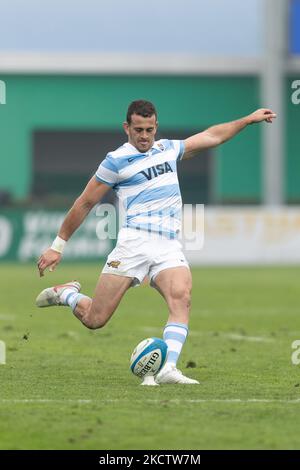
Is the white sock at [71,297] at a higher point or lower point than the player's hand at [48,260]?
lower

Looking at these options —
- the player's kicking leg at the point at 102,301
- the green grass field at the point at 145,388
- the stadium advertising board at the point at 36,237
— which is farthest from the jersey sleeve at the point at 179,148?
the stadium advertising board at the point at 36,237

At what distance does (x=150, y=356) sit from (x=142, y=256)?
3.25 ft

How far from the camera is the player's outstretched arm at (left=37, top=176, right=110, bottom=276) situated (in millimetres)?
12039

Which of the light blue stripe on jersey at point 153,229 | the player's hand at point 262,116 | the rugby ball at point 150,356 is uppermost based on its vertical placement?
the player's hand at point 262,116

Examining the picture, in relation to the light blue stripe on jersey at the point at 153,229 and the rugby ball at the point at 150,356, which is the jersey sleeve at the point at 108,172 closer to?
the light blue stripe on jersey at the point at 153,229

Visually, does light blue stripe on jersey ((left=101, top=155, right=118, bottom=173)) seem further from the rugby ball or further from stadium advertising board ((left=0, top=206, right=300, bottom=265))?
stadium advertising board ((left=0, top=206, right=300, bottom=265))

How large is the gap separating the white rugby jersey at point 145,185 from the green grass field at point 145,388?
1.37 m

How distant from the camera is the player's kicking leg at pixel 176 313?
11711 mm

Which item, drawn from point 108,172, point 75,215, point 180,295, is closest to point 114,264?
point 75,215

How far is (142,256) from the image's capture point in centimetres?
1204

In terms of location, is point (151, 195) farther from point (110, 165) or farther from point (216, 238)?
point (216, 238)
